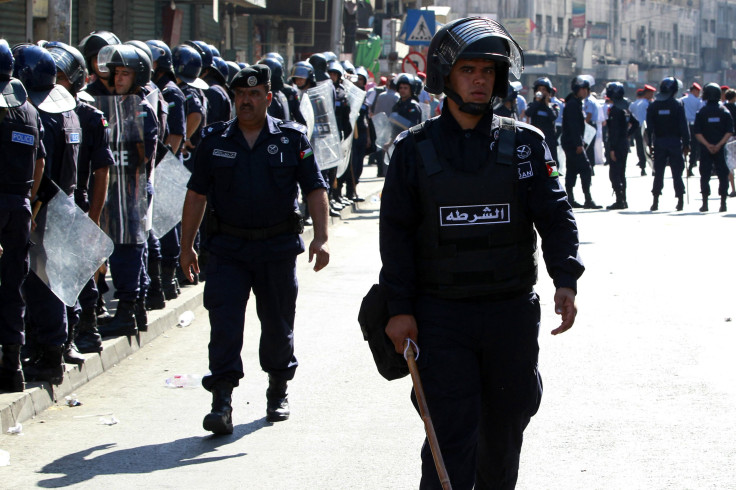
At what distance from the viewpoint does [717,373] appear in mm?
7629

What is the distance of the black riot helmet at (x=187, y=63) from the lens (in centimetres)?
1027

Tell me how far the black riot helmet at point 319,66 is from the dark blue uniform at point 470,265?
1324cm

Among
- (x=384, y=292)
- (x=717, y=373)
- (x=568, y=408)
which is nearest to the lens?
(x=384, y=292)

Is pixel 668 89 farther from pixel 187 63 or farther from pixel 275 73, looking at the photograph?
pixel 187 63

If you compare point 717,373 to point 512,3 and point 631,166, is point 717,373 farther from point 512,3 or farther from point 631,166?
point 512,3

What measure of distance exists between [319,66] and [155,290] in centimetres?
845

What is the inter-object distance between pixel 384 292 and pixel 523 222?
0.53 m

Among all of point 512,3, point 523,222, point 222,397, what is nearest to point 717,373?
point 222,397

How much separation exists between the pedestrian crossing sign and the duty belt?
22.2 meters

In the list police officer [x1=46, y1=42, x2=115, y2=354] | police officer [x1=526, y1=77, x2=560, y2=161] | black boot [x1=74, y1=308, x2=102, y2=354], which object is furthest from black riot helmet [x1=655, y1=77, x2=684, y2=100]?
police officer [x1=46, y1=42, x2=115, y2=354]

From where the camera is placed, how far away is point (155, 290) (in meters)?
9.51

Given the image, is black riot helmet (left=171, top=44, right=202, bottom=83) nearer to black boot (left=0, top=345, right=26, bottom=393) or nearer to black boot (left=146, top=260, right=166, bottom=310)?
black boot (left=146, top=260, right=166, bottom=310)

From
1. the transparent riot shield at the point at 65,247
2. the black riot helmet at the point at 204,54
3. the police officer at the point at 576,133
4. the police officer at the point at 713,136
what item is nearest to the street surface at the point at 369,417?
the transparent riot shield at the point at 65,247

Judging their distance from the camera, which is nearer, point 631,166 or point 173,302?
point 173,302
